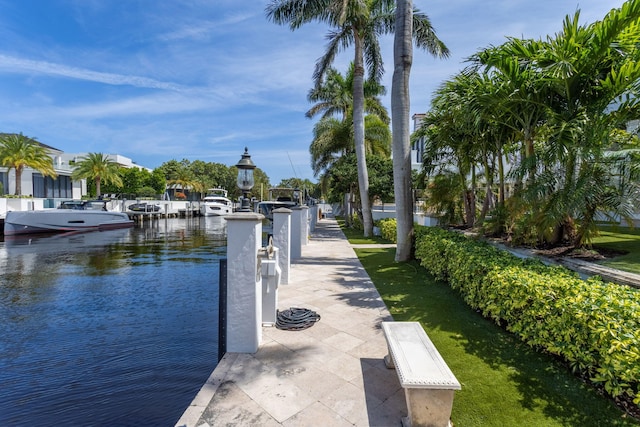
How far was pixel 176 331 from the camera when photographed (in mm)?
5598

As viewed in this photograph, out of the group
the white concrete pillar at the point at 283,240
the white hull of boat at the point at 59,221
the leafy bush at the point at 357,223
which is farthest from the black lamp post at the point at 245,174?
the white hull of boat at the point at 59,221

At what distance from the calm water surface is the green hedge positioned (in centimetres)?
399

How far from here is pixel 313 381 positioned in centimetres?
326

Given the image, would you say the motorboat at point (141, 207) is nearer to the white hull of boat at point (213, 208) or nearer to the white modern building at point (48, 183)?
the white modern building at point (48, 183)

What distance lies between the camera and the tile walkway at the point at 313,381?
107 inches

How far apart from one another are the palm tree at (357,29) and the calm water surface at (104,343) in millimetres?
10044

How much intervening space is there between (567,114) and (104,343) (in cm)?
919

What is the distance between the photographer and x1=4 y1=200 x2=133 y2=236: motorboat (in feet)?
61.7

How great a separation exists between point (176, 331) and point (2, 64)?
50.8ft

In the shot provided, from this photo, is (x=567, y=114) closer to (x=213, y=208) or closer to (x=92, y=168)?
(x=213, y=208)

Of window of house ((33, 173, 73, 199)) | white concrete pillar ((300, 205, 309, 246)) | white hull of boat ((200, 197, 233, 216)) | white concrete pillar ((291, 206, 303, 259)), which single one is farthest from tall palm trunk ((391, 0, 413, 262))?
window of house ((33, 173, 73, 199))

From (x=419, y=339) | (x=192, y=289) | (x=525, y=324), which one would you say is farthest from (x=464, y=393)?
(x=192, y=289)

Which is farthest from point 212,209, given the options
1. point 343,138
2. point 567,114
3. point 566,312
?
point 566,312

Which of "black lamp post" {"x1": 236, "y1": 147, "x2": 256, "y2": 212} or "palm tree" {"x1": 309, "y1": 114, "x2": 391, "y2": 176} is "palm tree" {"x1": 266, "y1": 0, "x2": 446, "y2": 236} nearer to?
"palm tree" {"x1": 309, "y1": 114, "x2": 391, "y2": 176}
